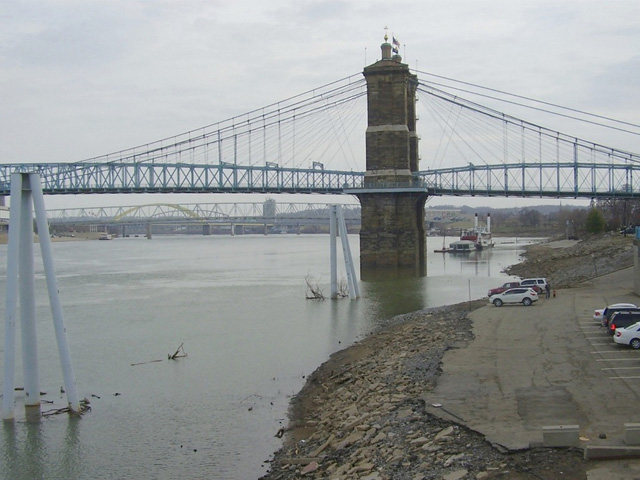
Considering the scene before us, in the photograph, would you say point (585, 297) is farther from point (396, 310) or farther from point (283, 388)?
point (283, 388)

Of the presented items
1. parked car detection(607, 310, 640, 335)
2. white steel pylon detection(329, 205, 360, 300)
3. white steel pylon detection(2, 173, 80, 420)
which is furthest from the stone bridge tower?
white steel pylon detection(2, 173, 80, 420)

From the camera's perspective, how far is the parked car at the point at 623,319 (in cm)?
2220

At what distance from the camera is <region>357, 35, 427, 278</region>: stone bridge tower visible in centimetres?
6775

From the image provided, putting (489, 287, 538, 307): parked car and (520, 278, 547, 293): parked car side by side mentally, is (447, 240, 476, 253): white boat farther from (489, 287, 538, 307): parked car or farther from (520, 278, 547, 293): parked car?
(489, 287, 538, 307): parked car

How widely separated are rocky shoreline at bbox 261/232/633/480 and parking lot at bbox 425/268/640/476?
0.49 meters

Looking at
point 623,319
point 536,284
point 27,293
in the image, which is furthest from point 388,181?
point 27,293

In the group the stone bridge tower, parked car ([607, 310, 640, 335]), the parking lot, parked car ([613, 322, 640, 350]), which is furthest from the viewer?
the stone bridge tower

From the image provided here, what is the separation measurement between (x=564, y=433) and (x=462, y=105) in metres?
67.2

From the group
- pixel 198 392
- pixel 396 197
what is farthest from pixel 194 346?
pixel 396 197

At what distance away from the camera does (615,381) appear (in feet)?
56.4

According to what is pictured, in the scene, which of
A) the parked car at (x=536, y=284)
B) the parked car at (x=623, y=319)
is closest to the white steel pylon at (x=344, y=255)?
the parked car at (x=536, y=284)

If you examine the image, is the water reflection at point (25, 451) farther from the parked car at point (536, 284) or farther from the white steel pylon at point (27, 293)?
the parked car at point (536, 284)

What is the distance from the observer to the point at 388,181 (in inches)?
2707

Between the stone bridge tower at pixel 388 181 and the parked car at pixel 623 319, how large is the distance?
45.1 meters
